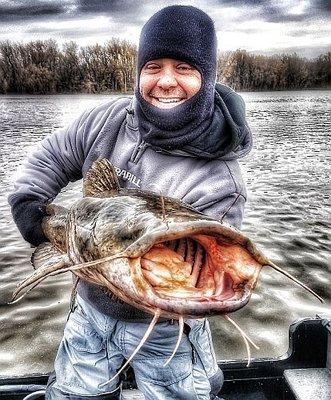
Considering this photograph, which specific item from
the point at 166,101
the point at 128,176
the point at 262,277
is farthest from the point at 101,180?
the point at 262,277

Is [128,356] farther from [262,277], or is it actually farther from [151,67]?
[262,277]

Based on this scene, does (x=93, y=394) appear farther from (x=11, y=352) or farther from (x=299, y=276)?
(x=299, y=276)

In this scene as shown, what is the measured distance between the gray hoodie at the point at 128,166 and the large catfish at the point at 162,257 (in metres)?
0.43

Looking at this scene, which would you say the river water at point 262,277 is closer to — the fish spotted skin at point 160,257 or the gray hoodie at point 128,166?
the gray hoodie at point 128,166

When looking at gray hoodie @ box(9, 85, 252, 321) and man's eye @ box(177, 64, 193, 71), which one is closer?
gray hoodie @ box(9, 85, 252, 321)

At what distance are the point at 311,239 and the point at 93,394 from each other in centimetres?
739

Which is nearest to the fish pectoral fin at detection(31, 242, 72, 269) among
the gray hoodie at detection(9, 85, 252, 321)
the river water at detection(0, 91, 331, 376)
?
the gray hoodie at detection(9, 85, 252, 321)

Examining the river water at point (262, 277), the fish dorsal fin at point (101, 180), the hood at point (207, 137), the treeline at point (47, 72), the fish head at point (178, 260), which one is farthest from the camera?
the treeline at point (47, 72)

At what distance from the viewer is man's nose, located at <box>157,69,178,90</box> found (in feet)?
8.22

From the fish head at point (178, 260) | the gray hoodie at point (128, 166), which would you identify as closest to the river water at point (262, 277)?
the gray hoodie at point (128, 166)

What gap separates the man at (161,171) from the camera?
8.18 feet

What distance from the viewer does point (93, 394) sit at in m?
2.67

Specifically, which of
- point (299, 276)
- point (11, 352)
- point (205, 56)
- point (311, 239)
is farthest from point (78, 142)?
point (311, 239)

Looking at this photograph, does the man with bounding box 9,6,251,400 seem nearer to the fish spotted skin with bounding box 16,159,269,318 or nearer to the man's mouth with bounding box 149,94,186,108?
the man's mouth with bounding box 149,94,186,108
